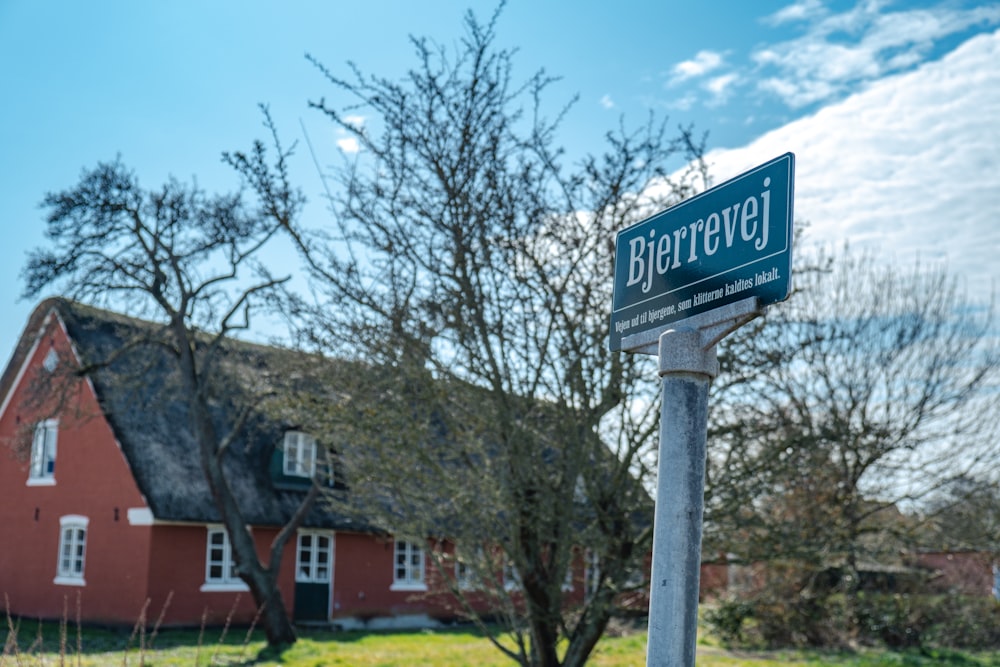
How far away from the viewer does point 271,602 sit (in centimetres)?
1798

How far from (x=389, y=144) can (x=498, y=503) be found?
3058mm

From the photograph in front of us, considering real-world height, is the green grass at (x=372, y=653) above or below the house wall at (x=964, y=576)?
below

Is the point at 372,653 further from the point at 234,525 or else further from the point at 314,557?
the point at 314,557

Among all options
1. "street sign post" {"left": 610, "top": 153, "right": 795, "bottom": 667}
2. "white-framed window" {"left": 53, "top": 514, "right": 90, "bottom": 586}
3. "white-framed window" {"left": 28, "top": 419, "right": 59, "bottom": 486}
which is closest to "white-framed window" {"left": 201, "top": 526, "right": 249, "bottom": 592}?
"white-framed window" {"left": 53, "top": 514, "right": 90, "bottom": 586}

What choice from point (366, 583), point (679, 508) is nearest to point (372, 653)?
point (366, 583)

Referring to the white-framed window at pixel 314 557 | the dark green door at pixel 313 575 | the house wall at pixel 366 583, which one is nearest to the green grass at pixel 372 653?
the dark green door at pixel 313 575

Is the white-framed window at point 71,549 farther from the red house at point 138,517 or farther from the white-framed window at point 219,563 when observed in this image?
the white-framed window at point 219,563

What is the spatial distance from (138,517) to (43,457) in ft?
16.0

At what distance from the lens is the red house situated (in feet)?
66.6

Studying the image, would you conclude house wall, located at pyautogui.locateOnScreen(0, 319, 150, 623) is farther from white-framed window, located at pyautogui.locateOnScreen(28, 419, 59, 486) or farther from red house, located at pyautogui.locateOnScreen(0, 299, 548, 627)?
white-framed window, located at pyautogui.locateOnScreen(28, 419, 59, 486)

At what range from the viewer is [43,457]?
23578 millimetres

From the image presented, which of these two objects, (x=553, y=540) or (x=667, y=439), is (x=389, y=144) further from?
(x=667, y=439)

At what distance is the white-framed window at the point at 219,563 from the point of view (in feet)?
69.4

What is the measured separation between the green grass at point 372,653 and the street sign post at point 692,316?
1254 centimetres
